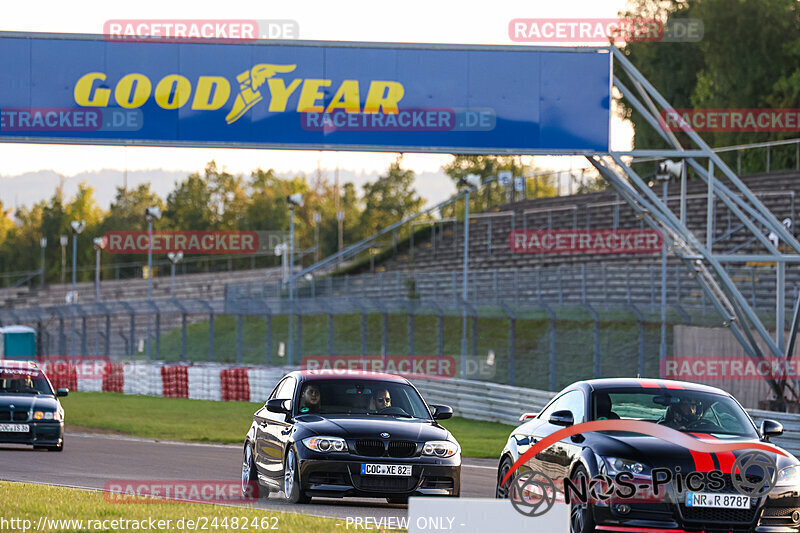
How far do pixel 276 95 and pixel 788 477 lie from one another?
589 inches

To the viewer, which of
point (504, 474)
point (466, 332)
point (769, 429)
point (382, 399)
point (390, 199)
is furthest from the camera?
point (390, 199)

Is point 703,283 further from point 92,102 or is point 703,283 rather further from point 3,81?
point 3,81

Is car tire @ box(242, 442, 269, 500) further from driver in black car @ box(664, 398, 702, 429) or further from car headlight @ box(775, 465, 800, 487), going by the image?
car headlight @ box(775, 465, 800, 487)

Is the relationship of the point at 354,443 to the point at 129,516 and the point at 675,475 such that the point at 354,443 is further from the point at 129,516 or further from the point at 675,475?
the point at 675,475

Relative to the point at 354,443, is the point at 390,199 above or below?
above

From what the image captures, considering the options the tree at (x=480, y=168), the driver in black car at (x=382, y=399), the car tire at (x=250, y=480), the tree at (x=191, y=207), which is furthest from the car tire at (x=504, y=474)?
the tree at (x=191, y=207)

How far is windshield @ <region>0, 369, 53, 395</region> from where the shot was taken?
Result: 21.4 meters

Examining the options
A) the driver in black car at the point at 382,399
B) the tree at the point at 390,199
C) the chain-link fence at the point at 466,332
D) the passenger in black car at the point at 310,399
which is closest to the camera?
the passenger in black car at the point at 310,399

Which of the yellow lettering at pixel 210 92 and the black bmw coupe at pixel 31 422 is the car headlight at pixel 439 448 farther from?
the yellow lettering at pixel 210 92

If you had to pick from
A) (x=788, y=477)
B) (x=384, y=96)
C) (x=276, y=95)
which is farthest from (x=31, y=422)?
(x=788, y=477)

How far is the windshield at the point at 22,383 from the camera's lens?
21406 mm

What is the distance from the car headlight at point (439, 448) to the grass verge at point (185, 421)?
9.20m

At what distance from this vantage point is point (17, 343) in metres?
55.1

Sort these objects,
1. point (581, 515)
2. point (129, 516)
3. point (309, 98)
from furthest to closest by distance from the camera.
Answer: point (309, 98)
point (129, 516)
point (581, 515)
